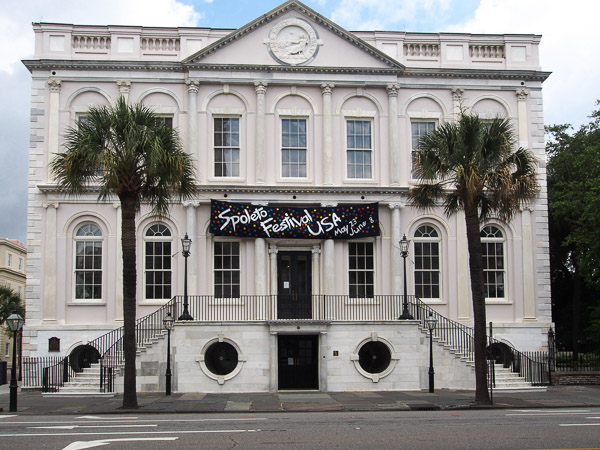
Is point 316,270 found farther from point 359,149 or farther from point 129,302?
point 129,302

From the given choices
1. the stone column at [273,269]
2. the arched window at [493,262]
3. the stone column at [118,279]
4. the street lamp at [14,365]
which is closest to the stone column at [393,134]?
the arched window at [493,262]

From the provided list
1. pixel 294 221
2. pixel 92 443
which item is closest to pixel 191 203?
pixel 294 221

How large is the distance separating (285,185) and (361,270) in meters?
4.41

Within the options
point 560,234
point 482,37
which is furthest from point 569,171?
point 482,37

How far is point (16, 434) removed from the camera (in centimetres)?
Answer: 1485

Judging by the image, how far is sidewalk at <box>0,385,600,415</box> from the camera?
21.2 m

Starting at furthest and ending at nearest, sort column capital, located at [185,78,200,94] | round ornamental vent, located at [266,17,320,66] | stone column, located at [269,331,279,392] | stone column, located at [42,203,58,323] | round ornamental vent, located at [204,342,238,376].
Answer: round ornamental vent, located at [266,17,320,66] < column capital, located at [185,78,200,94] < stone column, located at [42,203,58,323] < round ornamental vent, located at [204,342,238,376] < stone column, located at [269,331,279,392]

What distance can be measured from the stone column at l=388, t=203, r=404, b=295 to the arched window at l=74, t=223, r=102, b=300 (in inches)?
439

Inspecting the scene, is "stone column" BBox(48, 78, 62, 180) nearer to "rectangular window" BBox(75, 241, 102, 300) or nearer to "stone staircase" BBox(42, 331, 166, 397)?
"rectangular window" BBox(75, 241, 102, 300)

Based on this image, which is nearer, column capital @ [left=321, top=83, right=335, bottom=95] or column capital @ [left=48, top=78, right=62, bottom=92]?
column capital @ [left=48, top=78, right=62, bottom=92]

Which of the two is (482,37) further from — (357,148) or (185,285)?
(185,285)

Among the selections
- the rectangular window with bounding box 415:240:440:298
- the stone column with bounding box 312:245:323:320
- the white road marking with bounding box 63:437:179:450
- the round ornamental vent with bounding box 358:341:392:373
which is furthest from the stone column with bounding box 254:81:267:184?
the white road marking with bounding box 63:437:179:450

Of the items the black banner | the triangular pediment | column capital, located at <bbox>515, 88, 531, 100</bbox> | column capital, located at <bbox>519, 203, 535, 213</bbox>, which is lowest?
the black banner

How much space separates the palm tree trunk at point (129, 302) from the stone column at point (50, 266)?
8.21 meters
